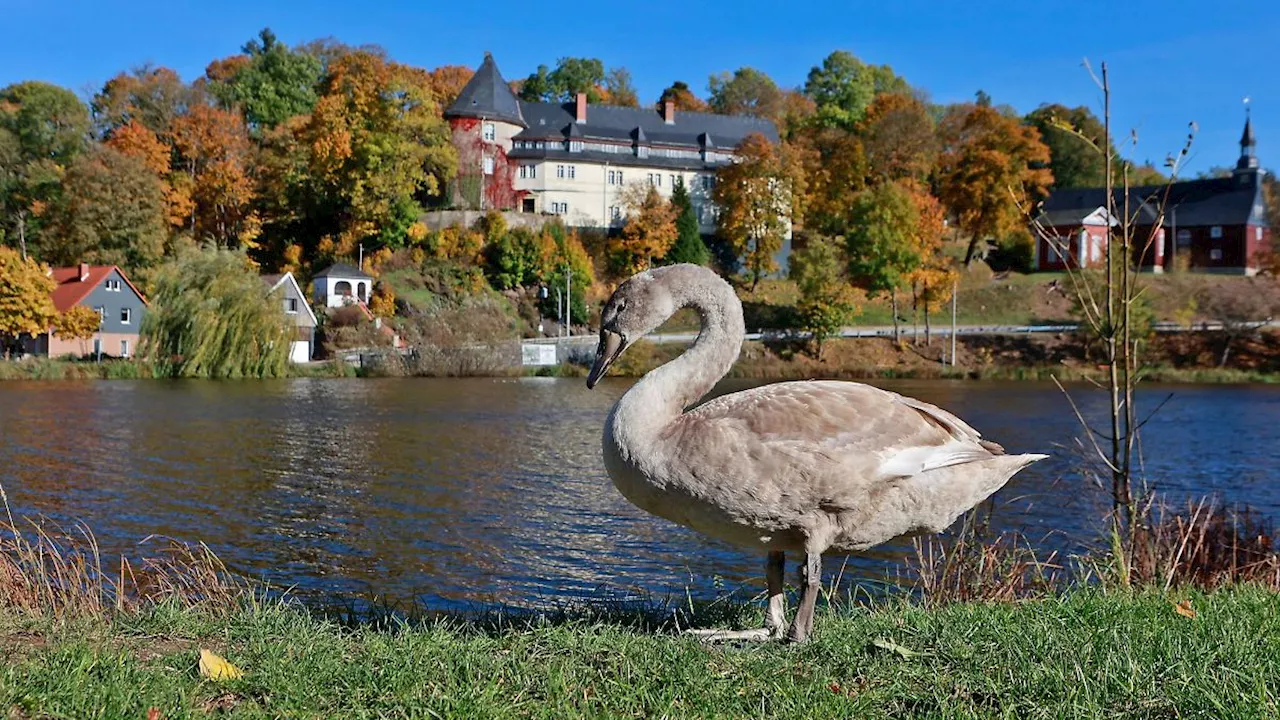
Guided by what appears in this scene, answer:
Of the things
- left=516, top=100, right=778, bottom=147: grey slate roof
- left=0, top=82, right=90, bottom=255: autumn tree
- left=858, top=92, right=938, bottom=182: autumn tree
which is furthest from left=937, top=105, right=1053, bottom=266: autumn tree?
left=0, top=82, right=90, bottom=255: autumn tree

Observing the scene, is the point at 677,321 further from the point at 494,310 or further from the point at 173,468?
the point at 173,468

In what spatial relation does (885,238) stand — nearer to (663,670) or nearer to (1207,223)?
(1207,223)

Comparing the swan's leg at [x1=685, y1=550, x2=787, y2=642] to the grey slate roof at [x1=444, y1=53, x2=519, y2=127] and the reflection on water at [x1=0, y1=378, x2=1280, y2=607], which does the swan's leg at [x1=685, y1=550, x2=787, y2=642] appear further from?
the grey slate roof at [x1=444, y1=53, x2=519, y2=127]

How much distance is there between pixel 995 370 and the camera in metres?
62.2

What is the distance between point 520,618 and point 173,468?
2022 cm

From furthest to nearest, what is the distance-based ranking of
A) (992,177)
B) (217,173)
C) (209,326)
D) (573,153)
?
1. (573,153)
2. (217,173)
3. (992,177)
4. (209,326)

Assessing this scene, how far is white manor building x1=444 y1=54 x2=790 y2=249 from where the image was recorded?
85.5m

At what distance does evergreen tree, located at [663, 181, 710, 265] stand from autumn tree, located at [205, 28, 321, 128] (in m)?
35.6

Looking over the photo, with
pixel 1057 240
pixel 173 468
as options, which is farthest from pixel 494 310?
pixel 1057 240

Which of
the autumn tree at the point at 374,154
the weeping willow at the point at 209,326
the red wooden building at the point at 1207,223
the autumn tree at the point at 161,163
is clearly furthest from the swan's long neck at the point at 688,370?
the red wooden building at the point at 1207,223

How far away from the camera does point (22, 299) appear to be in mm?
59844

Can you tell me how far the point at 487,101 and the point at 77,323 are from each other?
36886mm

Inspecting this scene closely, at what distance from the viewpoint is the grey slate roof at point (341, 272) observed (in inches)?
2836

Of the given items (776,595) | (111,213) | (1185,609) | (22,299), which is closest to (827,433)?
(776,595)
